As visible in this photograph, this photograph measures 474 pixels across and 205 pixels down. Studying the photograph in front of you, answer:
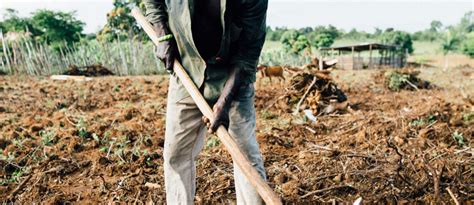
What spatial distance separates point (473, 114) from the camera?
549cm

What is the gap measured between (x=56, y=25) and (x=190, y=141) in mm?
26800

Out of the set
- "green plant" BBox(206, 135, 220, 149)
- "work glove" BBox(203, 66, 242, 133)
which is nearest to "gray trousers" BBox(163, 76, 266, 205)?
"work glove" BBox(203, 66, 242, 133)

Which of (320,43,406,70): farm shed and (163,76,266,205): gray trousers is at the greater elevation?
(163,76,266,205): gray trousers

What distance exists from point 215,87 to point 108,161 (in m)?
1.98

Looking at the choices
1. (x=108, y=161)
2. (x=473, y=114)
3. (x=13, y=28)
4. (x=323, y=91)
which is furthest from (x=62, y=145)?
(x=13, y=28)

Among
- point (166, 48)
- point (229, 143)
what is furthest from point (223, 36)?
point (229, 143)

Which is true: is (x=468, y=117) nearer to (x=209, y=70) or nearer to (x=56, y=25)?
(x=209, y=70)

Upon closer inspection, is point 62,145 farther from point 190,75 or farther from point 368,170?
point 368,170

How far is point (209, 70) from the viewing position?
81.2 inches

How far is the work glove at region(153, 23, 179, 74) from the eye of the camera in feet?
6.90

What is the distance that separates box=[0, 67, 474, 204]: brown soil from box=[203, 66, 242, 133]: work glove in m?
1.00

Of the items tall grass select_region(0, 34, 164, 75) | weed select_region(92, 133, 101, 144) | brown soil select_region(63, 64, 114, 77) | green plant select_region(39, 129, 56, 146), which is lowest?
brown soil select_region(63, 64, 114, 77)

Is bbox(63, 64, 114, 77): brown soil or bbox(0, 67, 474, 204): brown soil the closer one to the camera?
bbox(0, 67, 474, 204): brown soil

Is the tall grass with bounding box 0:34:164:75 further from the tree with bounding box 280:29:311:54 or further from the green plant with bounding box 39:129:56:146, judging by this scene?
the tree with bounding box 280:29:311:54
